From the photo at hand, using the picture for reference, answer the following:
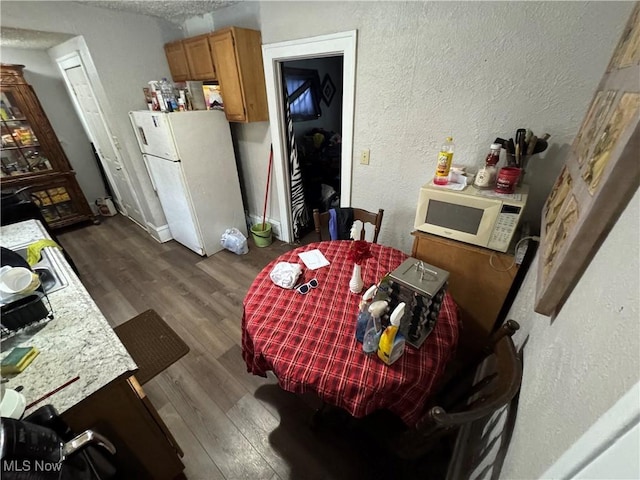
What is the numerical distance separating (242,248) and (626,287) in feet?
9.32

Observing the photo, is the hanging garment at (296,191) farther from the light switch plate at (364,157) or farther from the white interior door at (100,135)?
the white interior door at (100,135)

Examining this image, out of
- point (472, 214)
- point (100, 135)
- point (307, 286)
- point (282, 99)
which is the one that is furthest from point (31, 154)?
point (472, 214)

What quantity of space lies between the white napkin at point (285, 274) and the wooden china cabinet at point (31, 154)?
3.51 m

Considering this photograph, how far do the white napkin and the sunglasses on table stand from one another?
0.04m

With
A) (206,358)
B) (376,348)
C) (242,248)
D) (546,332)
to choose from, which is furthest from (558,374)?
(242,248)

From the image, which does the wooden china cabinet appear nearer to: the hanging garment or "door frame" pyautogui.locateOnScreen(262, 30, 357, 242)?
"door frame" pyautogui.locateOnScreen(262, 30, 357, 242)

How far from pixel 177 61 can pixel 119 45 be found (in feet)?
1.60

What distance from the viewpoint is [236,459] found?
130cm

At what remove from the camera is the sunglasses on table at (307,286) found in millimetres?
1260

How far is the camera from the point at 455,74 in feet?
4.75

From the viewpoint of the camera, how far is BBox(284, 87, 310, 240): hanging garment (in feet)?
8.46

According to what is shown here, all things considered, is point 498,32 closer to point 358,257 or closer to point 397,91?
point 397,91

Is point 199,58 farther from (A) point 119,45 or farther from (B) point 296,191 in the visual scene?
(B) point 296,191

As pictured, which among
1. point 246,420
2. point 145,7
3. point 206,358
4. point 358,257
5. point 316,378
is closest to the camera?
point 316,378
